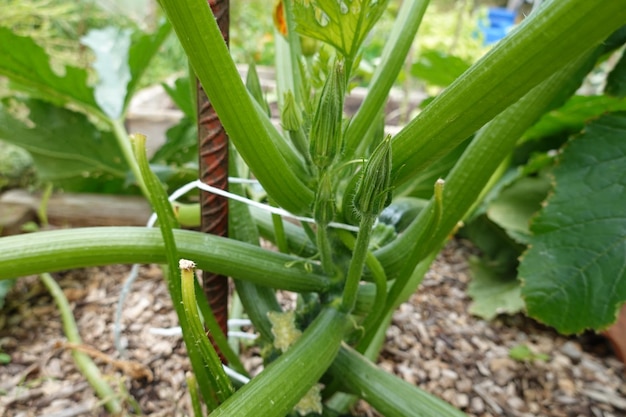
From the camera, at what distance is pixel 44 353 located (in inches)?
50.1

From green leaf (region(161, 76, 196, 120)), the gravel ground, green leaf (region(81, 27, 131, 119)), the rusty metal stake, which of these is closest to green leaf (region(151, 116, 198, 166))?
green leaf (region(161, 76, 196, 120))

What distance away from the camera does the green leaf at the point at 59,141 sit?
1499 millimetres

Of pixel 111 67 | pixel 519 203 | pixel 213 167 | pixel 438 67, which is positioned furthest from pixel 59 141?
pixel 519 203

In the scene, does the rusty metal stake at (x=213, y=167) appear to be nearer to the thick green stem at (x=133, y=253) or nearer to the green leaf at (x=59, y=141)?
the thick green stem at (x=133, y=253)

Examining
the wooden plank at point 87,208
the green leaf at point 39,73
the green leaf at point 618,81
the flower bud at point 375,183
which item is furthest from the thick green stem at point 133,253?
the wooden plank at point 87,208

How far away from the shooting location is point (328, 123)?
589mm

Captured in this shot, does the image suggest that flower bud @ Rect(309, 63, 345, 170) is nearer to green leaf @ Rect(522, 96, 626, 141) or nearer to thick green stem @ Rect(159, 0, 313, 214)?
thick green stem @ Rect(159, 0, 313, 214)

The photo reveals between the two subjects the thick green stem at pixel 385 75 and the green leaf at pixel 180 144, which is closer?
the thick green stem at pixel 385 75

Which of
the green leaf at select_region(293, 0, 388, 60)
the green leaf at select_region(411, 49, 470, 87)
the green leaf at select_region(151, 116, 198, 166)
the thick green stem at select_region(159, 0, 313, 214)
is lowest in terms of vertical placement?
the thick green stem at select_region(159, 0, 313, 214)

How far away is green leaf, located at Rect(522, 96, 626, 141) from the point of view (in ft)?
4.05

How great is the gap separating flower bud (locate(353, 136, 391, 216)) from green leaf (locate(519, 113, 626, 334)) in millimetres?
515

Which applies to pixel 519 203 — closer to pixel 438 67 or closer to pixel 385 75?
pixel 438 67

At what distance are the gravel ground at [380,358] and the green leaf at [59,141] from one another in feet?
1.04

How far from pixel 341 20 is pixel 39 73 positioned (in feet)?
3.27
